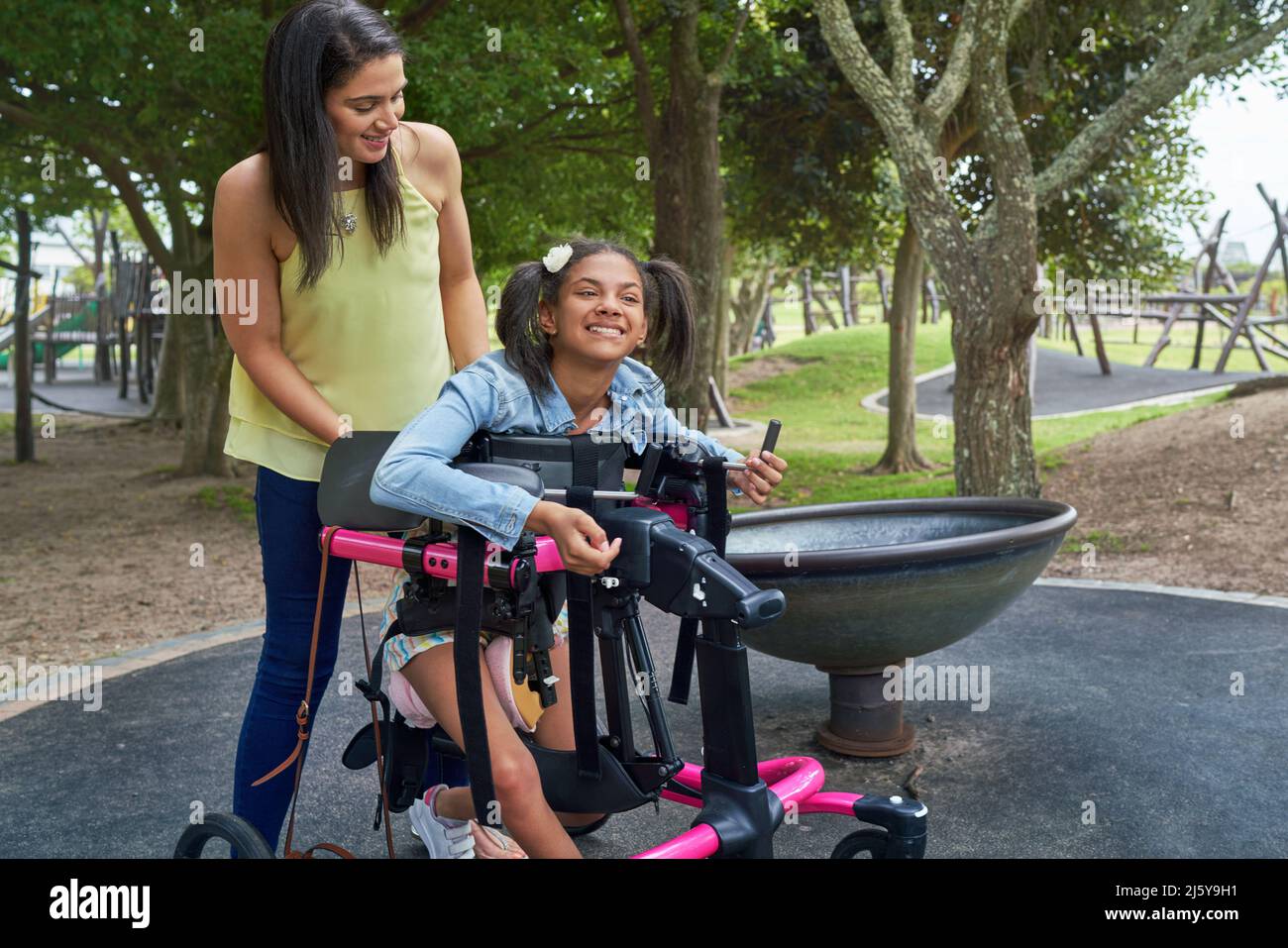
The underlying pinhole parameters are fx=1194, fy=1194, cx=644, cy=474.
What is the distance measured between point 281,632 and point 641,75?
7.90 meters

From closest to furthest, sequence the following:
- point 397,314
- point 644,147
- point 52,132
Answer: point 397,314 < point 52,132 < point 644,147

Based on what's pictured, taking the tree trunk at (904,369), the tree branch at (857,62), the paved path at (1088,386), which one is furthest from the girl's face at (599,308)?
the paved path at (1088,386)

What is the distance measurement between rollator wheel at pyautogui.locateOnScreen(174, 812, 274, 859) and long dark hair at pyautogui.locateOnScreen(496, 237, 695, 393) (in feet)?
3.29

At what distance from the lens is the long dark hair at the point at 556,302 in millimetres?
2258

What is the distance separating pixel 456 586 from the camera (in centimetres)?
201

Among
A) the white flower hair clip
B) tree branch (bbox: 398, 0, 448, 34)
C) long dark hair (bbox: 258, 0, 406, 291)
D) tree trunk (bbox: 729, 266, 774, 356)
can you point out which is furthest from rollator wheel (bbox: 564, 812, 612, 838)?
tree trunk (bbox: 729, 266, 774, 356)

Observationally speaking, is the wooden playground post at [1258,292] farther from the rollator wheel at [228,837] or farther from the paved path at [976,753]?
the rollator wheel at [228,837]

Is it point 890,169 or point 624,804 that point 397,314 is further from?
point 890,169

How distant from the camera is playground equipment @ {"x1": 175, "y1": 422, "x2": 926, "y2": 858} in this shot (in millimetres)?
1971

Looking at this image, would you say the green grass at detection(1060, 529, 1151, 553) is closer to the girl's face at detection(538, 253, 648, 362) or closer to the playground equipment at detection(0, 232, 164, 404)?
the girl's face at detection(538, 253, 648, 362)

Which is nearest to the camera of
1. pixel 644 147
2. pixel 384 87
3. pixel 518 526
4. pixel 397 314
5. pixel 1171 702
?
pixel 518 526

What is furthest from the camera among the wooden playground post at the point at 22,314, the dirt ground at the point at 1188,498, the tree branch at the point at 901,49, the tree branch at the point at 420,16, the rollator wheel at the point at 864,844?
the wooden playground post at the point at 22,314

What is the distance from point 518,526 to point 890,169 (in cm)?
1152
